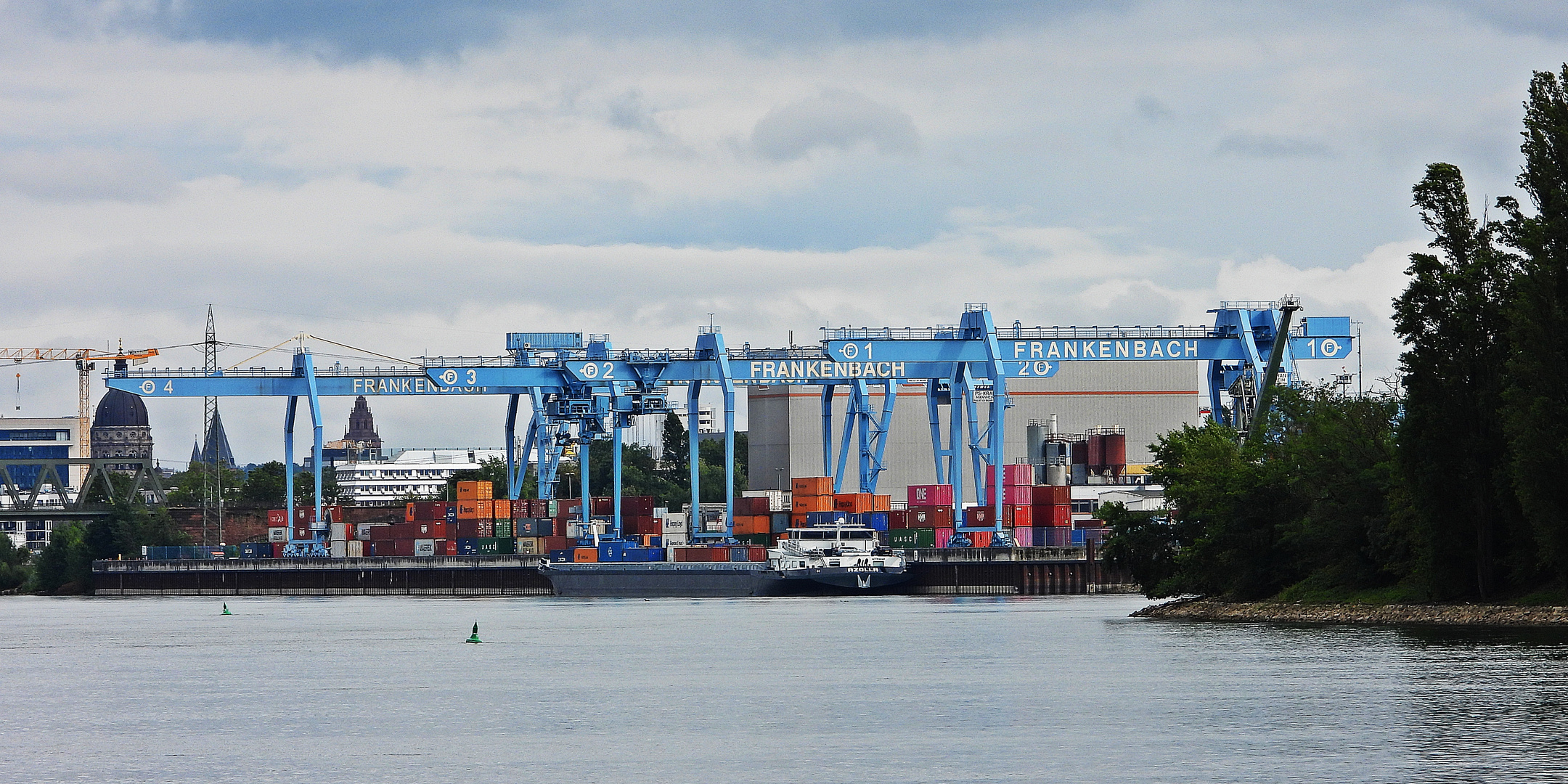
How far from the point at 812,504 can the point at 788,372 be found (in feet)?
30.4

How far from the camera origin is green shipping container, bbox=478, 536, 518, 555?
128500 mm

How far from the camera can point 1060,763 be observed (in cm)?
2939

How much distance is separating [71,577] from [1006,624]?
110m

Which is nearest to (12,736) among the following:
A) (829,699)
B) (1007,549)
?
(829,699)

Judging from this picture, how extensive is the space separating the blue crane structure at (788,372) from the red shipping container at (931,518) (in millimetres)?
1719

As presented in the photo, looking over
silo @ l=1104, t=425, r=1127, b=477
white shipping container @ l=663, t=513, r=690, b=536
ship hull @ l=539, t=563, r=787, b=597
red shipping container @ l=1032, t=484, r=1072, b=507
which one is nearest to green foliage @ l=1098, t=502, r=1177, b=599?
ship hull @ l=539, t=563, r=787, b=597

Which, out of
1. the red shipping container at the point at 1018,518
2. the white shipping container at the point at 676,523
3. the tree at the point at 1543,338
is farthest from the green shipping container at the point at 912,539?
the tree at the point at 1543,338

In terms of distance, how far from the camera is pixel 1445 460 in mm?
54969

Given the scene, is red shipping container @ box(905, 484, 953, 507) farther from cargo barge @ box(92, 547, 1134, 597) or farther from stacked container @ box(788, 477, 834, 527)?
cargo barge @ box(92, 547, 1134, 597)

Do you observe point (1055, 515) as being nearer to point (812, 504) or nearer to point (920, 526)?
point (920, 526)

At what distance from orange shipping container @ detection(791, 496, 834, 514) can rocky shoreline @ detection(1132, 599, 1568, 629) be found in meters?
38.0

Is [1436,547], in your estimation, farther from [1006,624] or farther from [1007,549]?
[1007,549]

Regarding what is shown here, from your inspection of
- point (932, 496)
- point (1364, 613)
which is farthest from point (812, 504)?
point (1364, 613)

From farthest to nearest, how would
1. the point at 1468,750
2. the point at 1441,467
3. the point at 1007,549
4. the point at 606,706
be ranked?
the point at 1007,549 → the point at 1441,467 → the point at 606,706 → the point at 1468,750
